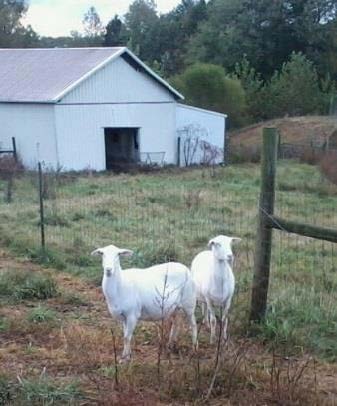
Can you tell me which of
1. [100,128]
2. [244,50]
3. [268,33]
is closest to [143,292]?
[100,128]

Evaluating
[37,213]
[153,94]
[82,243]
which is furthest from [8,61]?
[82,243]

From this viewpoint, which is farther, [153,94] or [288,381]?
[153,94]

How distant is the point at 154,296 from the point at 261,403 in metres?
1.75

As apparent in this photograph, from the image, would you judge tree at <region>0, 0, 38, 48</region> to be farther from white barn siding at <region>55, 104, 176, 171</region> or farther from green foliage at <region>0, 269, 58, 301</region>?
green foliage at <region>0, 269, 58, 301</region>

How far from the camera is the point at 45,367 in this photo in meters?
5.80

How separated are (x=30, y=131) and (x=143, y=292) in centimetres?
2455

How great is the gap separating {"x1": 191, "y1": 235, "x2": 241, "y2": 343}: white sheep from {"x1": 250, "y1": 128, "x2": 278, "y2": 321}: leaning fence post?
240 millimetres

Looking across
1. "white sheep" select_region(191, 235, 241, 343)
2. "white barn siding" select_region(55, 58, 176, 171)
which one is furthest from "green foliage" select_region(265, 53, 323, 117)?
"white sheep" select_region(191, 235, 241, 343)

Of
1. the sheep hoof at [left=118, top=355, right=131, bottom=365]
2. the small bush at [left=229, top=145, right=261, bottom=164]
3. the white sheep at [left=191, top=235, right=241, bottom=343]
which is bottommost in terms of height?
the small bush at [left=229, top=145, right=261, bottom=164]

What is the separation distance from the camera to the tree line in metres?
43.6

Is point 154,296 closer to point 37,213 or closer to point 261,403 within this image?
point 261,403

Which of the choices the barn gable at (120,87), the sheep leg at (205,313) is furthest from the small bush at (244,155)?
the sheep leg at (205,313)

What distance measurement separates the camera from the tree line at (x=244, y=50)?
143 feet

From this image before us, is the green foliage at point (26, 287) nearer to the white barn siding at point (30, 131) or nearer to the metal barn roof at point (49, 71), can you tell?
the metal barn roof at point (49, 71)
